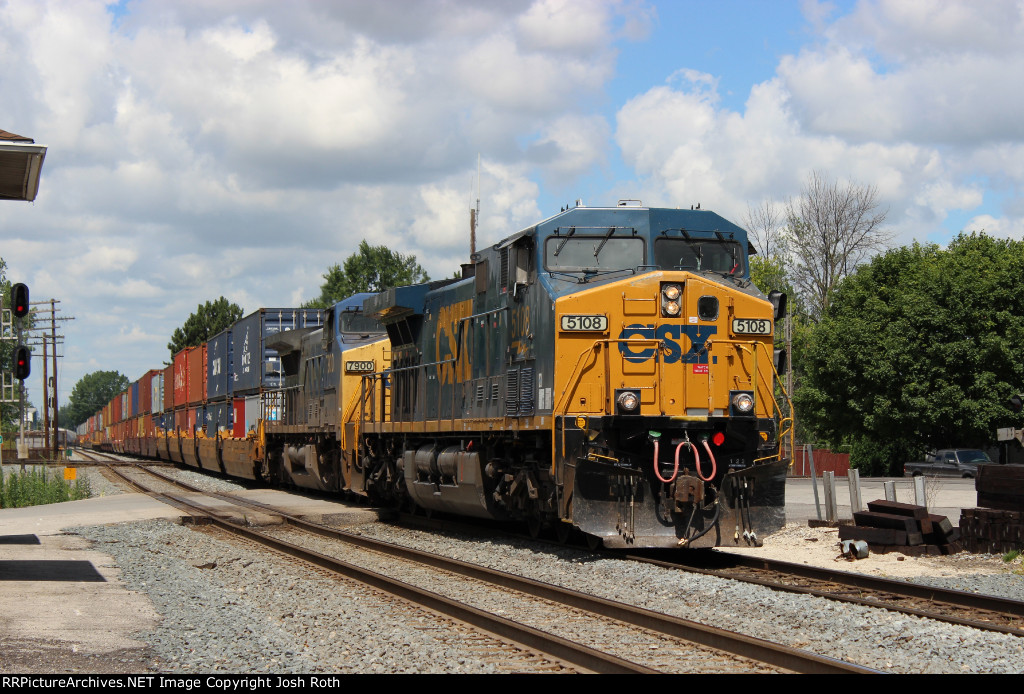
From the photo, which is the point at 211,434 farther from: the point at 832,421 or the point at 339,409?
the point at 832,421

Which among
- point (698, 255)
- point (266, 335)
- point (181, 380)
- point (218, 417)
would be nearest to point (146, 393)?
point (181, 380)

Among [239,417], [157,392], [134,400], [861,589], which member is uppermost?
[157,392]

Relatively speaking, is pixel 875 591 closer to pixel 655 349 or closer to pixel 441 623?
pixel 655 349

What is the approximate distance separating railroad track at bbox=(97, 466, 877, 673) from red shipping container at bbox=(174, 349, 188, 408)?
96.8 ft

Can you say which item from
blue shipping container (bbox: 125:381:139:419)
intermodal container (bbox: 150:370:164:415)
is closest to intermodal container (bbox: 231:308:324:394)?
intermodal container (bbox: 150:370:164:415)

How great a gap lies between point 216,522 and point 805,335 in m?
42.2

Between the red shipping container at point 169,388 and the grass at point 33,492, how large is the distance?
19138mm

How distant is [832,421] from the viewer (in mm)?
46375

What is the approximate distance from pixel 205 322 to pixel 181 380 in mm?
62799

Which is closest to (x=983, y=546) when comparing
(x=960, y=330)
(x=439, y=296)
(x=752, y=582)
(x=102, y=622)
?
(x=752, y=582)

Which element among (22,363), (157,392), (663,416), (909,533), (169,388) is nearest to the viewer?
(663,416)

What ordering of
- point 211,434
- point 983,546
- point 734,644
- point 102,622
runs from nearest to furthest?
point 734,644 < point 102,622 < point 983,546 < point 211,434

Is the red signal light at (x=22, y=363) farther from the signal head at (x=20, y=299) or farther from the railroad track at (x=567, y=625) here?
the railroad track at (x=567, y=625)

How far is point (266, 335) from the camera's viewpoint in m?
29.1
